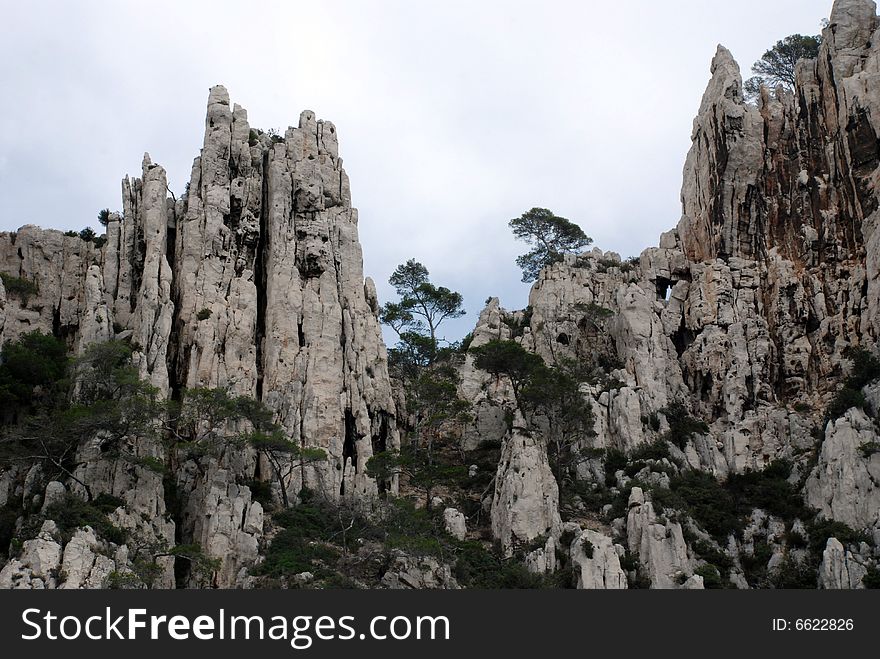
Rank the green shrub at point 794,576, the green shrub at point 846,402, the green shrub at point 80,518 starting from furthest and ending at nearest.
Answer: the green shrub at point 846,402
the green shrub at point 794,576
the green shrub at point 80,518

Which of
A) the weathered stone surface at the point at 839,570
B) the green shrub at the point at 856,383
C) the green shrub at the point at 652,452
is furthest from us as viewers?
the green shrub at the point at 652,452

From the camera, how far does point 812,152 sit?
71.2 meters

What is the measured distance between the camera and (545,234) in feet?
290

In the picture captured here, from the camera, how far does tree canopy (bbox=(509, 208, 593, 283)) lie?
8681cm

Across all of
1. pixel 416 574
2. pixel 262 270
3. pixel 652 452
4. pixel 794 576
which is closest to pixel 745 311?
pixel 652 452

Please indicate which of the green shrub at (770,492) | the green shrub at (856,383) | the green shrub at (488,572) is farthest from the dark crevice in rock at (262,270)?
the green shrub at (856,383)

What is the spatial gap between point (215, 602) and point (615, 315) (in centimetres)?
4053

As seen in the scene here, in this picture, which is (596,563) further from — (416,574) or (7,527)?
(7,527)

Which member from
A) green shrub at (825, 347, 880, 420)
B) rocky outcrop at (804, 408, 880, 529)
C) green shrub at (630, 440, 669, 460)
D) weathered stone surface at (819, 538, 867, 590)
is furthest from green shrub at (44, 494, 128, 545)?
green shrub at (825, 347, 880, 420)

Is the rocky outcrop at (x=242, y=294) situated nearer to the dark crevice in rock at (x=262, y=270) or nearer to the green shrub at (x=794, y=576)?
the dark crevice in rock at (x=262, y=270)

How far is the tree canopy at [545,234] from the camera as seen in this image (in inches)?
3418

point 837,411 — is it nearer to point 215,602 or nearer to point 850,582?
point 850,582

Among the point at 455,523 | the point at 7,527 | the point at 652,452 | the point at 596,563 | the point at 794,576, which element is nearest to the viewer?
the point at 7,527

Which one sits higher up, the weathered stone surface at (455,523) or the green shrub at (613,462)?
the green shrub at (613,462)
